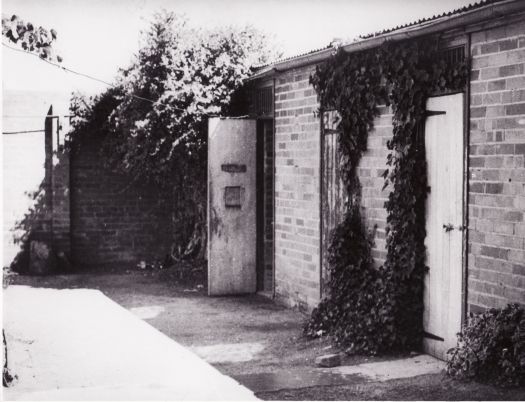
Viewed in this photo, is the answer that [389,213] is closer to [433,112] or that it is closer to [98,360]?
[433,112]

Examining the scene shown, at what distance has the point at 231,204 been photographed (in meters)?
10.6

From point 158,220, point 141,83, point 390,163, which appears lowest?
point 158,220

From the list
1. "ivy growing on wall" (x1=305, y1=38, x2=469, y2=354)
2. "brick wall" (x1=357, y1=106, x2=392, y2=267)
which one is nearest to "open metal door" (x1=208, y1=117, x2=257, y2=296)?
"ivy growing on wall" (x1=305, y1=38, x2=469, y2=354)

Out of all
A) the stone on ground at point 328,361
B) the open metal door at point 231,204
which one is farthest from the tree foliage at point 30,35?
the open metal door at point 231,204

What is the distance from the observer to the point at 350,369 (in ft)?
22.0

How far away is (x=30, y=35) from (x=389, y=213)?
385 centimetres

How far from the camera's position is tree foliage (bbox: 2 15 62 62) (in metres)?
5.89

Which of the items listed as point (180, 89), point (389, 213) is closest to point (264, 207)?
point (180, 89)

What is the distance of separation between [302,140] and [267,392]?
13.9 feet

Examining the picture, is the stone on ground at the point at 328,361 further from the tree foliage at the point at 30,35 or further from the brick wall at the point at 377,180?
the tree foliage at the point at 30,35

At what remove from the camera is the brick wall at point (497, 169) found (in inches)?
233

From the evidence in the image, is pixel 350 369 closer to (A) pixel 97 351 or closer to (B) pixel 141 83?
(A) pixel 97 351

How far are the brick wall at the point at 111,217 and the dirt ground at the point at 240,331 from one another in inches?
44.9

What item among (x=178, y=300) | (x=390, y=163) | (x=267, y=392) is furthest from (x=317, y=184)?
(x=267, y=392)
